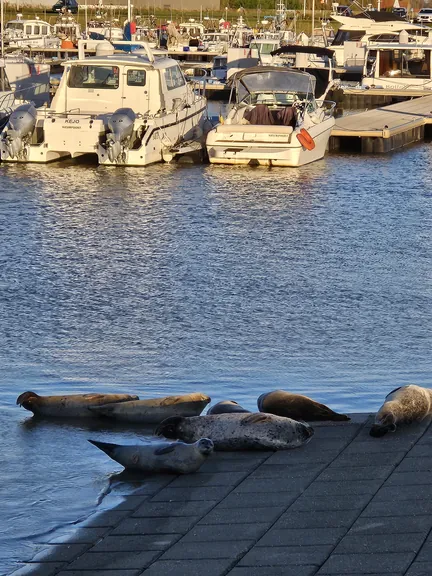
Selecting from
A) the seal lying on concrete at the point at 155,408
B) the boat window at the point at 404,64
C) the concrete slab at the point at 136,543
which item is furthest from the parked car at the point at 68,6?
the concrete slab at the point at 136,543

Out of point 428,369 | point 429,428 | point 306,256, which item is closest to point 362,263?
point 306,256

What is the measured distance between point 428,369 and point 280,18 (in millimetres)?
50688

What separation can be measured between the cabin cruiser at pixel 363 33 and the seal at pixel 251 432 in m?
41.8

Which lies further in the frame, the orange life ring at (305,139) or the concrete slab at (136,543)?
the orange life ring at (305,139)

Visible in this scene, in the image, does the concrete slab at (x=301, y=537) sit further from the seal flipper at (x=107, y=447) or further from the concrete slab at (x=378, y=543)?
the seal flipper at (x=107, y=447)

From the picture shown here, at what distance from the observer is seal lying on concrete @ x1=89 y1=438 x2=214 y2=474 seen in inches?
308

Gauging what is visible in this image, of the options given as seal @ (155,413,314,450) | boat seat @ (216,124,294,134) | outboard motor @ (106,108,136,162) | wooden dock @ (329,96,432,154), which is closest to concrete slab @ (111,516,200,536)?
seal @ (155,413,314,450)

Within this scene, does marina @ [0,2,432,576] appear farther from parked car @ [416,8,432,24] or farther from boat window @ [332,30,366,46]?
parked car @ [416,8,432,24]

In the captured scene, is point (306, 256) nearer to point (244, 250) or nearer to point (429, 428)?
point (244, 250)

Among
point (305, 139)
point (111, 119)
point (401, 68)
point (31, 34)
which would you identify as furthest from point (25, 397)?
point (31, 34)

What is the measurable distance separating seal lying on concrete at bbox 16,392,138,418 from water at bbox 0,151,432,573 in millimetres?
138

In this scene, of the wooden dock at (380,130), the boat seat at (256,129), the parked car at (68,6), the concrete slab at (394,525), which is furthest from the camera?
the parked car at (68,6)

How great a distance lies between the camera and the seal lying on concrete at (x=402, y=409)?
27.6 feet

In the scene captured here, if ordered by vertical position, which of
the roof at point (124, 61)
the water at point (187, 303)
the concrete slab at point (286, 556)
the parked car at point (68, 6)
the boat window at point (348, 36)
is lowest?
the water at point (187, 303)
